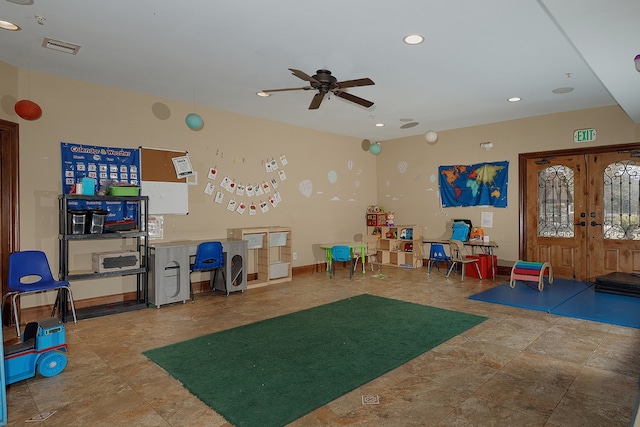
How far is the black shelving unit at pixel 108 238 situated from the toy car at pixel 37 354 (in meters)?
1.42

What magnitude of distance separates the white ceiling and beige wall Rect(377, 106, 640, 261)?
51 cm

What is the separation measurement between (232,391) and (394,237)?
5.91 metres

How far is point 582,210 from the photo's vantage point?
634cm

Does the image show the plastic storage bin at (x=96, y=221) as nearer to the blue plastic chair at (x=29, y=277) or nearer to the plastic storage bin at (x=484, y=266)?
the blue plastic chair at (x=29, y=277)

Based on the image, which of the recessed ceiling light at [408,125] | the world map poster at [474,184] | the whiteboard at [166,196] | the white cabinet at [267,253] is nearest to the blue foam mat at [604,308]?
the world map poster at [474,184]

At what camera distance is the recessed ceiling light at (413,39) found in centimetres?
357

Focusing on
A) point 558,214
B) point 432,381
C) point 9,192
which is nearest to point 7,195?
point 9,192

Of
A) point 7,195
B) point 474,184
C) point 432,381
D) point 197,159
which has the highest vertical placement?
point 197,159

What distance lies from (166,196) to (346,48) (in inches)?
135

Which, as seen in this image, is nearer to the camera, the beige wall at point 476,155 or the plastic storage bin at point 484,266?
the beige wall at point 476,155

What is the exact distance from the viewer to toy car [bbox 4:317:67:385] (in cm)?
283

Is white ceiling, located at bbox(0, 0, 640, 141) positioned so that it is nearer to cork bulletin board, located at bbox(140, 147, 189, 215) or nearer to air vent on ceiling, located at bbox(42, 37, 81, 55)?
air vent on ceiling, located at bbox(42, 37, 81, 55)

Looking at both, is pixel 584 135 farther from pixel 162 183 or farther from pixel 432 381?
pixel 162 183

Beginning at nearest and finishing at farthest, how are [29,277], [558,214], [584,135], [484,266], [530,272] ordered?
1. [29,277]
2. [530,272]
3. [584,135]
4. [558,214]
5. [484,266]
